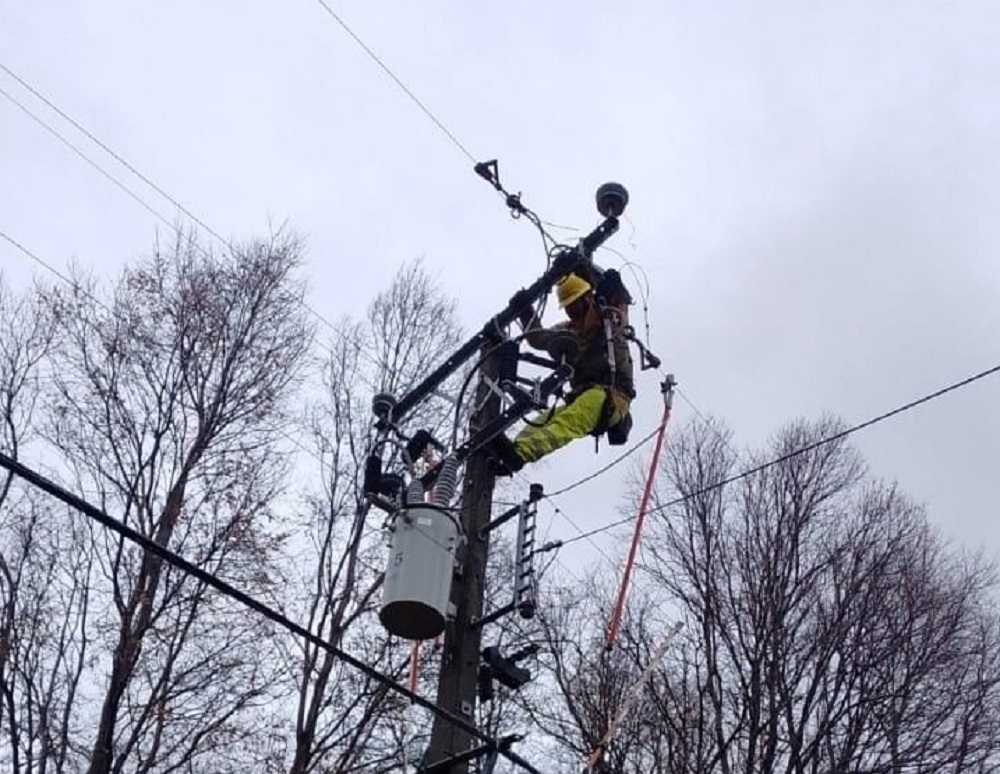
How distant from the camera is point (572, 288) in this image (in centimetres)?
728

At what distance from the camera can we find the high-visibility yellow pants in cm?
641

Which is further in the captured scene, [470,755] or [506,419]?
[506,419]

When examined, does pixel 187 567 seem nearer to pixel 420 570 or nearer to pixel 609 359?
pixel 420 570

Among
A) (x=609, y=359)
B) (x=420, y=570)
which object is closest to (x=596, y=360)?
(x=609, y=359)

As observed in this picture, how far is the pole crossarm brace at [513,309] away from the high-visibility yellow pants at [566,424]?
0.66 m

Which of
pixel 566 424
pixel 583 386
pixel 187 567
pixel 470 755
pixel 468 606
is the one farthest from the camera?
pixel 583 386

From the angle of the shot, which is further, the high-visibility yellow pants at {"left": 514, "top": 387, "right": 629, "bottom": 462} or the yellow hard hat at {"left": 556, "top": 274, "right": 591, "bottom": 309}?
the yellow hard hat at {"left": 556, "top": 274, "right": 591, "bottom": 309}

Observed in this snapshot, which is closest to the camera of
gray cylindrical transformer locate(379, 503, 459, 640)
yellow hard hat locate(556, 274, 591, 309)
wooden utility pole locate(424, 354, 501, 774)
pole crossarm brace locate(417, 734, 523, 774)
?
pole crossarm brace locate(417, 734, 523, 774)

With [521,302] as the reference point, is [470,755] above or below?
below

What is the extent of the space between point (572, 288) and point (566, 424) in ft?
3.47

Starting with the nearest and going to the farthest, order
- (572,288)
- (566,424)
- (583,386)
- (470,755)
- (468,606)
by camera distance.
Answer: (470,755) → (468,606) → (566,424) → (583,386) → (572,288)

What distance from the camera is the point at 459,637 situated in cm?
→ 600

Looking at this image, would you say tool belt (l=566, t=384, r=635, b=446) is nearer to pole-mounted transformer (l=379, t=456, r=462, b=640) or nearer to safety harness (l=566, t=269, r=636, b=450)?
safety harness (l=566, t=269, r=636, b=450)

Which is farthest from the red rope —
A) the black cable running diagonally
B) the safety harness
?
the black cable running diagonally
